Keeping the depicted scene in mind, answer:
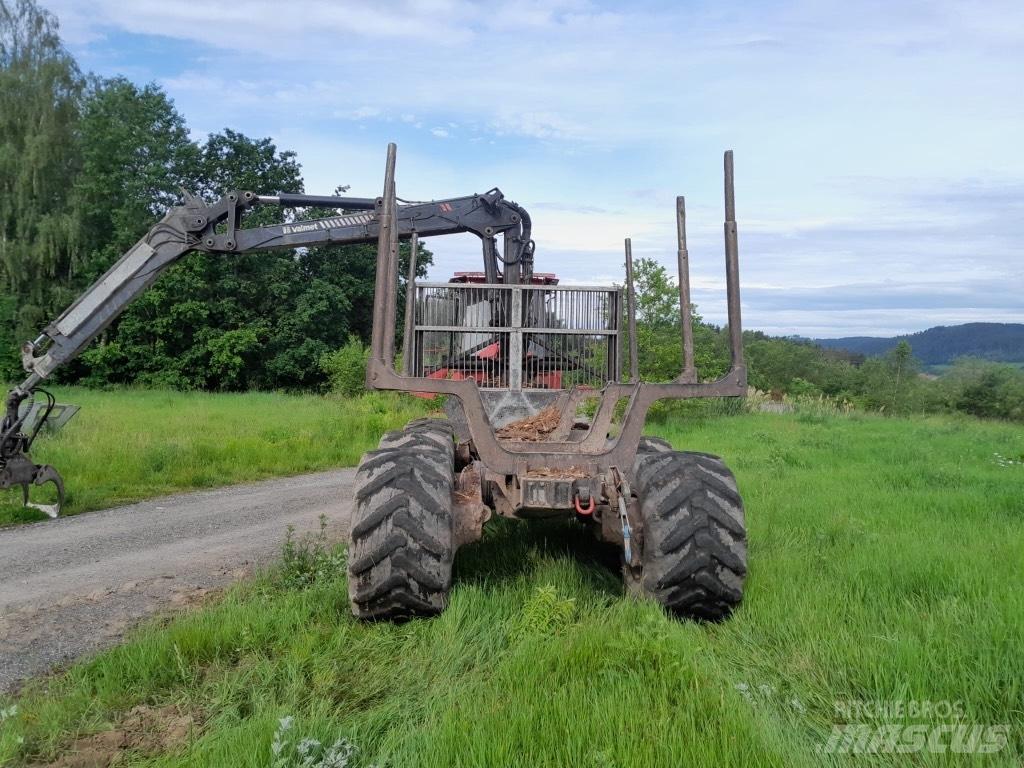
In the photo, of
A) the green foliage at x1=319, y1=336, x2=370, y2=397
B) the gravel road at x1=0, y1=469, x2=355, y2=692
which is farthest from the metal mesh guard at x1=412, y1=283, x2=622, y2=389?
the green foliage at x1=319, y1=336, x2=370, y2=397

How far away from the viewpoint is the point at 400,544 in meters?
4.12

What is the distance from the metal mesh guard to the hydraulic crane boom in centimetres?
170

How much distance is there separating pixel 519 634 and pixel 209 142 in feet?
114

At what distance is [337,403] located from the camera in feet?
76.7

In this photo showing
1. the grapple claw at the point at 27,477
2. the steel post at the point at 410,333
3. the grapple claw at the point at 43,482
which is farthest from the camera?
the grapple claw at the point at 43,482

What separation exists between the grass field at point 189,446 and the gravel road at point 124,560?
25.9 inches

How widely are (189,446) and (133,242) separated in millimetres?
23039

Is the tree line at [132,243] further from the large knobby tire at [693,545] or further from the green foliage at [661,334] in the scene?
the large knobby tire at [693,545]

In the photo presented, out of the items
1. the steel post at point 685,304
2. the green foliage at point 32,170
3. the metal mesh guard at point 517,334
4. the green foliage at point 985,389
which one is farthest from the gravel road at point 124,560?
the green foliage at point 985,389

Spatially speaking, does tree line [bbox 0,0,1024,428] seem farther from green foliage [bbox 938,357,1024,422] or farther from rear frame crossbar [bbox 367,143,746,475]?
green foliage [bbox 938,357,1024,422]

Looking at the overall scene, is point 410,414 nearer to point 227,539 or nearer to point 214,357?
point 227,539

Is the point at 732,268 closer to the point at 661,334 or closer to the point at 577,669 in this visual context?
the point at 577,669

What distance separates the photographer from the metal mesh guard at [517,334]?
6.67 metres

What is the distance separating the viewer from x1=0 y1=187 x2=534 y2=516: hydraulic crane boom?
27.6ft
